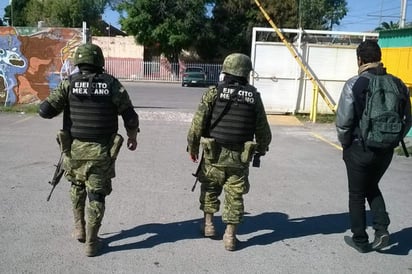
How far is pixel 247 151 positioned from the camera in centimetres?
401

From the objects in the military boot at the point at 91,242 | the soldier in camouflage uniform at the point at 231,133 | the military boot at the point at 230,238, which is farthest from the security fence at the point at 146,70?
the military boot at the point at 91,242

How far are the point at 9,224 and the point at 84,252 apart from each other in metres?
1.05

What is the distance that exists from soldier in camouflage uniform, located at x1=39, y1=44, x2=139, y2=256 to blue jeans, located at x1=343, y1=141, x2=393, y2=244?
1955 mm

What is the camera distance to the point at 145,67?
38.1 meters

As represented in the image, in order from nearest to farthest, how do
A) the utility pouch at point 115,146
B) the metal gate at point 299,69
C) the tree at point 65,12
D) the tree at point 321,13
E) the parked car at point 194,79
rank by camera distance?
the utility pouch at point 115,146, the metal gate at point 299,69, the parked car at point 194,79, the tree at point 321,13, the tree at point 65,12

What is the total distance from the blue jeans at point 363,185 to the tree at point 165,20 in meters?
32.8

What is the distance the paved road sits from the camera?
12.5 feet

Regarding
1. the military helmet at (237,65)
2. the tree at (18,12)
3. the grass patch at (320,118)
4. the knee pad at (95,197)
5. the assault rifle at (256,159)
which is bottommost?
the grass patch at (320,118)

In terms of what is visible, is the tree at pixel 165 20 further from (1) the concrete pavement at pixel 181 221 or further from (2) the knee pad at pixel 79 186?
(2) the knee pad at pixel 79 186

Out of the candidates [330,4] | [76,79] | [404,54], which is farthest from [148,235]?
[330,4]

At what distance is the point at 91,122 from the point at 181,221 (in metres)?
1.58

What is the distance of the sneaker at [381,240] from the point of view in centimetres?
405

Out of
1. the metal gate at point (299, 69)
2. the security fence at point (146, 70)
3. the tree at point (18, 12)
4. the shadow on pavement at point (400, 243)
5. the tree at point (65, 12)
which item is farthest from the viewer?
the tree at point (18, 12)

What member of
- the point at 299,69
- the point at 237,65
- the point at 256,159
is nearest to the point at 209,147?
the point at 256,159
